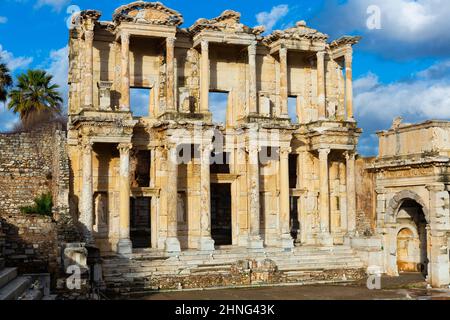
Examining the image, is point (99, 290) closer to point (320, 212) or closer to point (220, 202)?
point (320, 212)

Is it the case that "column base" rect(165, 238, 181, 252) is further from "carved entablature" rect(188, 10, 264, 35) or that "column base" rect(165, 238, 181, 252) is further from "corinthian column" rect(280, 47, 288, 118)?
"carved entablature" rect(188, 10, 264, 35)

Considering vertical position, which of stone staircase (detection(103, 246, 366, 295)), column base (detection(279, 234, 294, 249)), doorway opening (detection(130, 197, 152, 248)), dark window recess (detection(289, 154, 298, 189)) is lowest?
stone staircase (detection(103, 246, 366, 295))

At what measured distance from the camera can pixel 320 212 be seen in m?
29.4

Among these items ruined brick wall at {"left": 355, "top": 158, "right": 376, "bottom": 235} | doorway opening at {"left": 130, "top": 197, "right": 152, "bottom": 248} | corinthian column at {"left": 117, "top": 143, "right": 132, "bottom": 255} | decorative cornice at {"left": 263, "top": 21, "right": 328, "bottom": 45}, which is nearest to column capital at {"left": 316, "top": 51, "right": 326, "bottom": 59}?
decorative cornice at {"left": 263, "top": 21, "right": 328, "bottom": 45}

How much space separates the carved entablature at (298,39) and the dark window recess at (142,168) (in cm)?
851

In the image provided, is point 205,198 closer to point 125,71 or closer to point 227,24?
point 125,71

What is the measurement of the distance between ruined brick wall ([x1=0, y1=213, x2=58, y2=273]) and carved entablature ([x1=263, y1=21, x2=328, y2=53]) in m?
12.7

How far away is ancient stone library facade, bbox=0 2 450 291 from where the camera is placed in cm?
2469

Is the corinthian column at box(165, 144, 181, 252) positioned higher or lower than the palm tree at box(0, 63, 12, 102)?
lower

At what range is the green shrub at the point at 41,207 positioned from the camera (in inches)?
1107

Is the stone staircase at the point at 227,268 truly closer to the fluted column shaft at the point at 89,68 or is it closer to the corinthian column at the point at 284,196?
the corinthian column at the point at 284,196

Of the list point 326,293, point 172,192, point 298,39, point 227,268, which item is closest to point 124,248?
point 172,192

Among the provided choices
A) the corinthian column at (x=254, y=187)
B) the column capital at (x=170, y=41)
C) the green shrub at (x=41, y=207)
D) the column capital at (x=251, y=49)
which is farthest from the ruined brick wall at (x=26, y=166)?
the column capital at (x=251, y=49)
